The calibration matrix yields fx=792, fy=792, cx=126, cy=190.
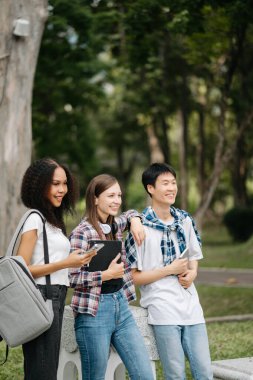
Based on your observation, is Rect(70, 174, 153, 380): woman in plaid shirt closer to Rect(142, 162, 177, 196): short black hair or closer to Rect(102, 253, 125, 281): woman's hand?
Rect(102, 253, 125, 281): woman's hand

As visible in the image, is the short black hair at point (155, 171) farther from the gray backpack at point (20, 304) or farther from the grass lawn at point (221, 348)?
the grass lawn at point (221, 348)

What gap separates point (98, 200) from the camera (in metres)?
5.09

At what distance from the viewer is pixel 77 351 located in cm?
525

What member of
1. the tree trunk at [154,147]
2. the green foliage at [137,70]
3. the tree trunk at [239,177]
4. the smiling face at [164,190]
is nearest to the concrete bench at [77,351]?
the smiling face at [164,190]

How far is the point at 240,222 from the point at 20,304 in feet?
73.0

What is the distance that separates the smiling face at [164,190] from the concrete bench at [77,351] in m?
0.73

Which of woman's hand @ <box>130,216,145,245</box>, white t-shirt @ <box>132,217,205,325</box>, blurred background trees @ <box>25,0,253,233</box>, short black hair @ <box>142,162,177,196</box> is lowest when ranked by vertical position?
white t-shirt @ <box>132,217,205,325</box>

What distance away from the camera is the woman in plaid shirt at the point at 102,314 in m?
4.86

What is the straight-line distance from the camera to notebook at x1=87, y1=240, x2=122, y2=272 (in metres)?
4.88

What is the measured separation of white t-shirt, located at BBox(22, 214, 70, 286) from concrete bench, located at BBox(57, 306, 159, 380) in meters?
0.67

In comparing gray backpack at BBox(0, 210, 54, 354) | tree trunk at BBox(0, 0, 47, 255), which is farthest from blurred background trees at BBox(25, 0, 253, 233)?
gray backpack at BBox(0, 210, 54, 354)

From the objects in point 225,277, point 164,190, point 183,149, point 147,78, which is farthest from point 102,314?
point 183,149

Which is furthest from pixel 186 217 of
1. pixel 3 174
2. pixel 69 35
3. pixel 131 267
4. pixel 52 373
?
pixel 69 35

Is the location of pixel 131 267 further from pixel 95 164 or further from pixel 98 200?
pixel 95 164
